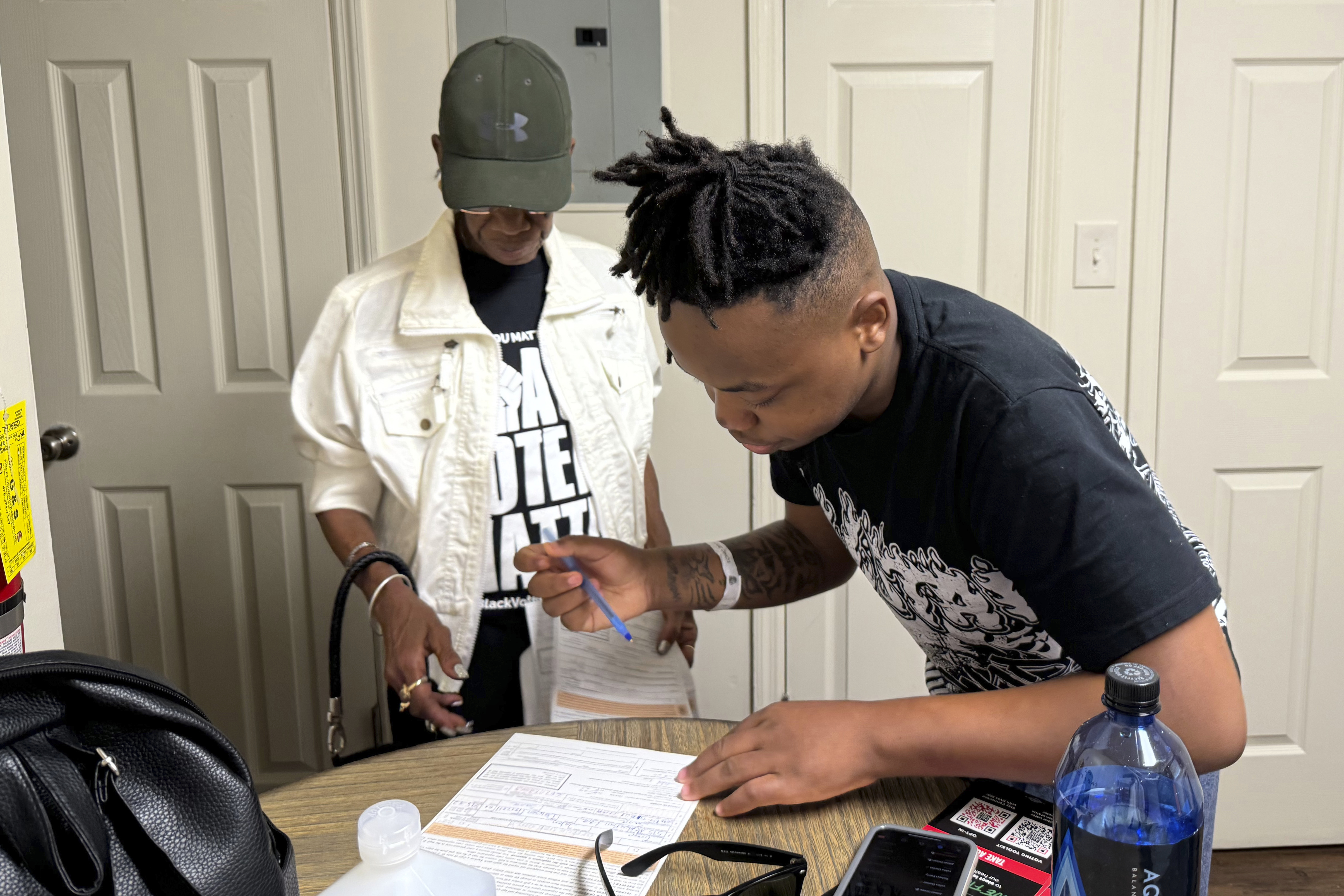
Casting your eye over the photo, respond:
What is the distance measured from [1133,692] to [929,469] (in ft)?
1.27

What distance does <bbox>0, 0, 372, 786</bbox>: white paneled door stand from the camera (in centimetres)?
204

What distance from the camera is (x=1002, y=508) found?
2.77ft

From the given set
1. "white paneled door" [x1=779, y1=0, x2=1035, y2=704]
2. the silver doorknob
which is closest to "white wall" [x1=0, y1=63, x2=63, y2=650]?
the silver doorknob

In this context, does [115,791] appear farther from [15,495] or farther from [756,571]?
[756,571]

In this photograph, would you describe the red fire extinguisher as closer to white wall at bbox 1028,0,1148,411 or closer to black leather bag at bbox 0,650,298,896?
black leather bag at bbox 0,650,298,896

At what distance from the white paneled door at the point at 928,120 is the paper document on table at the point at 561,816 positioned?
126 cm

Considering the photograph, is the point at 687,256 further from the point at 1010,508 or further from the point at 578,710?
the point at 578,710

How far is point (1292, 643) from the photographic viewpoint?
2.29m

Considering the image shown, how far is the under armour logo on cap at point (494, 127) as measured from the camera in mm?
1497

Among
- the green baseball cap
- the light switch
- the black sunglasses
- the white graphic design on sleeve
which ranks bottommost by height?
the black sunglasses

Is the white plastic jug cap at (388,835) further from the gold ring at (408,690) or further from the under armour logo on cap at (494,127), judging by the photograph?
the under armour logo on cap at (494,127)

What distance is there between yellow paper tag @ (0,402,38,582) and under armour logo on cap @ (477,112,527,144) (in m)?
0.75

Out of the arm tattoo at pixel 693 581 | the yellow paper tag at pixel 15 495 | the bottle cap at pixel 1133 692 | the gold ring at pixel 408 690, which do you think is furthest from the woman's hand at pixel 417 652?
the bottle cap at pixel 1133 692

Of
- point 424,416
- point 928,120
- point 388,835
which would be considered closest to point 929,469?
point 388,835
